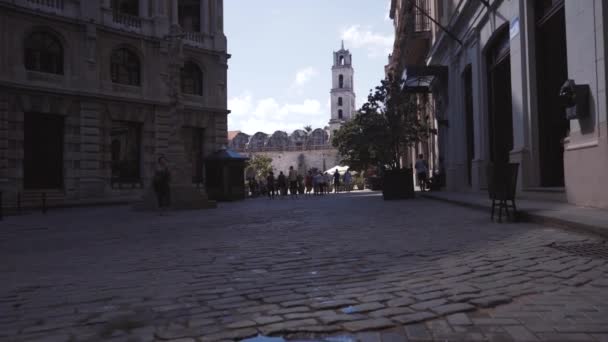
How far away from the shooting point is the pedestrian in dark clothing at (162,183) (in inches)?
535

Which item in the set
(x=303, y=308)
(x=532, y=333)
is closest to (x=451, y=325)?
(x=532, y=333)

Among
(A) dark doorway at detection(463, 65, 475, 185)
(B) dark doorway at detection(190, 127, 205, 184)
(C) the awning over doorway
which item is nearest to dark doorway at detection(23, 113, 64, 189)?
(B) dark doorway at detection(190, 127, 205, 184)

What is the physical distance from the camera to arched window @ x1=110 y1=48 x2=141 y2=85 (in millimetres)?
22844

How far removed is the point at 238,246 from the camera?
5930mm

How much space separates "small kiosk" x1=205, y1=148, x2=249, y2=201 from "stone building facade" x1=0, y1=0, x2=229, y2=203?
316 cm

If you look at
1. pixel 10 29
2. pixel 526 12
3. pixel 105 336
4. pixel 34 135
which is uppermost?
pixel 10 29

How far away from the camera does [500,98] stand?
1365 centimetres

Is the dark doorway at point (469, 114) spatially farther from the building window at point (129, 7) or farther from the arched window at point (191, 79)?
the building window at point (129, 7)

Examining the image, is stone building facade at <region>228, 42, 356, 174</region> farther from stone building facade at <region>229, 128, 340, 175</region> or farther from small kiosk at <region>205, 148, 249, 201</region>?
small kiosk at <region>205, 148, 249, 201</region>

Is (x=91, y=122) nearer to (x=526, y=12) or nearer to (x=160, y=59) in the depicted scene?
(x=160, y=59)

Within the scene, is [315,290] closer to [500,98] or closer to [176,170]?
[500,98]

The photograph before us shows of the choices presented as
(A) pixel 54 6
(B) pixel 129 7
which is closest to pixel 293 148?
(B) pixel 129 7

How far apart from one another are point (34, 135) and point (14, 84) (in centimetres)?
220

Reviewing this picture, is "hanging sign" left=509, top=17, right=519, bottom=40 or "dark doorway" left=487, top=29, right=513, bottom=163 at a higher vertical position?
"hanging sign" left=509, top=17, right=519, bottom=40
